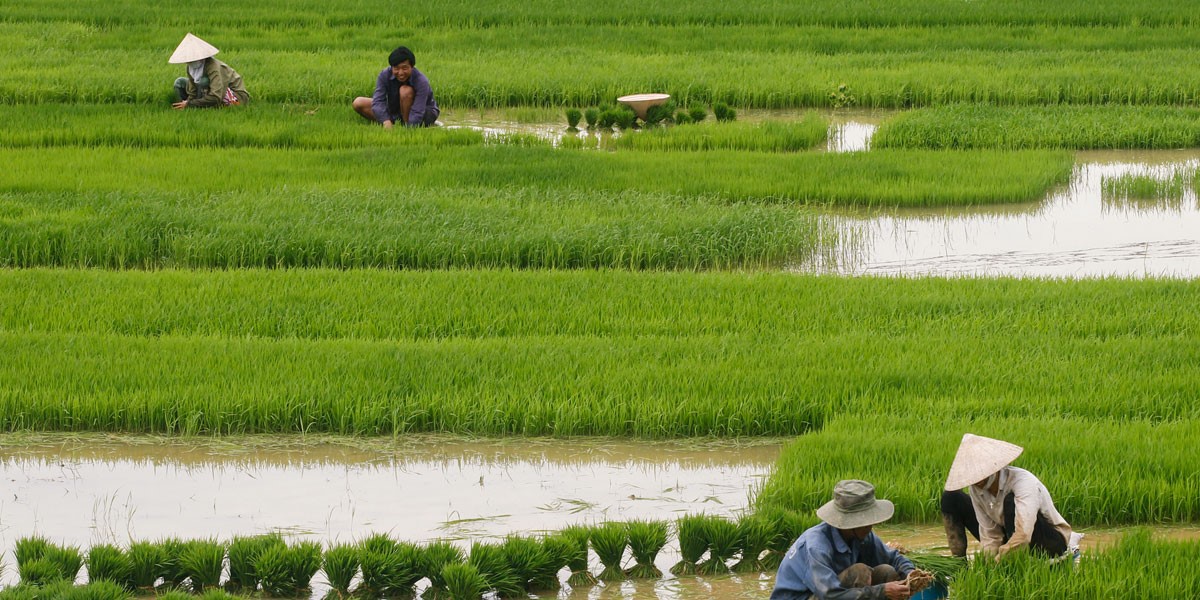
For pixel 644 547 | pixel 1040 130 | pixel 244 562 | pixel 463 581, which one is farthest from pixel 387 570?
pixel 1040 130

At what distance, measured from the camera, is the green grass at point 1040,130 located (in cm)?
1094

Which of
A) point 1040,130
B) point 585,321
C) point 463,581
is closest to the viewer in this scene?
point 463,581

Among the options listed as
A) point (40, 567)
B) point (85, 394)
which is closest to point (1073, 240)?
point (85, 394)

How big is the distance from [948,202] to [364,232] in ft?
12.3

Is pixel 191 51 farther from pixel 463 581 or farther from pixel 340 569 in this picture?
pixel 463 581

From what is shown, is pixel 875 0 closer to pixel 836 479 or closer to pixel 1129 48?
pixel 1129 48

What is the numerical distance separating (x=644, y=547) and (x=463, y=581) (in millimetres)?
591

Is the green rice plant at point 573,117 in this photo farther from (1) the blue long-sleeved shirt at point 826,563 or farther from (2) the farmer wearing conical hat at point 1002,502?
(1) the blue long-sleeved shirt at point 826,563

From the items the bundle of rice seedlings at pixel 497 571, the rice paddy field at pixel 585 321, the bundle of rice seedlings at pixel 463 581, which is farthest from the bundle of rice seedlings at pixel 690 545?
the bundle of rice seedlings at pixel 463 581

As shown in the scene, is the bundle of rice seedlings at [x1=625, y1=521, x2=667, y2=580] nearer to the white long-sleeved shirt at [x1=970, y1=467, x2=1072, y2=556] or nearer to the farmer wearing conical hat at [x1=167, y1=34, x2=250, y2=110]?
the white long-sleeved shirt at [x1=970, y1=467, x2=1072, y2=556]

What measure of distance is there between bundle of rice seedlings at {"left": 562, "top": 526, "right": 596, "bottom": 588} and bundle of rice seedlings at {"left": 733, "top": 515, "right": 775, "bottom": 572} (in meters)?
0.46

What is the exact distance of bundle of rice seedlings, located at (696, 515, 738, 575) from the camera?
15.1ft

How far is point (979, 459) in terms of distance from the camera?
4008mm

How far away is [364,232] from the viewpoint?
332 inches
